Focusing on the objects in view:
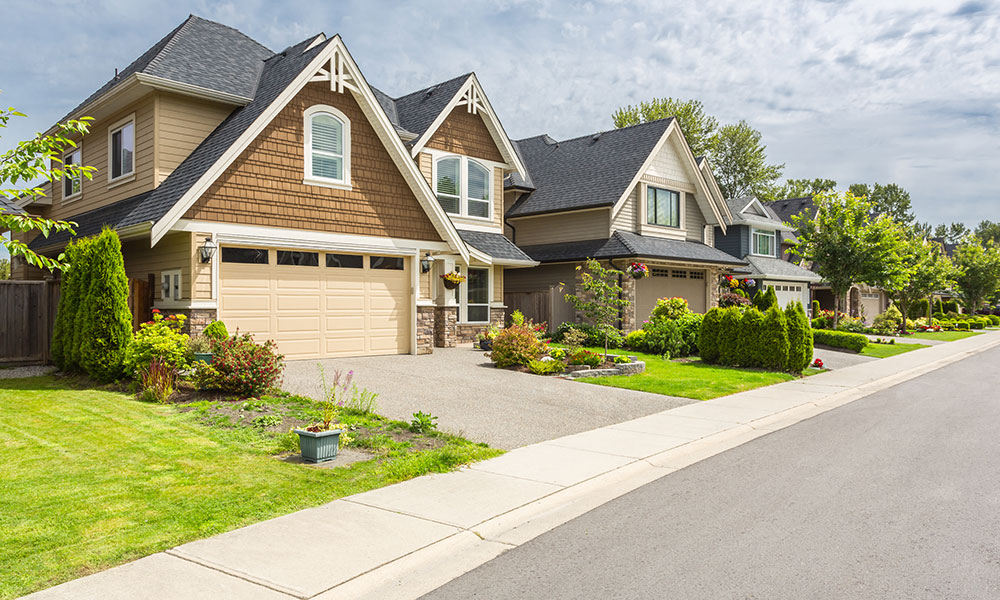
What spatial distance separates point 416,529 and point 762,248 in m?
37.5

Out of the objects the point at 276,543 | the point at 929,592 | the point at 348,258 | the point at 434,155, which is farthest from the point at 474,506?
the point at 434,155

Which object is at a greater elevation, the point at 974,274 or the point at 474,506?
the point at 974,274

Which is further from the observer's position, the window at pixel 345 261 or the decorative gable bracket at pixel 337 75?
the window at pixel 345 261

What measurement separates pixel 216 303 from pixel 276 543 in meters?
10.5

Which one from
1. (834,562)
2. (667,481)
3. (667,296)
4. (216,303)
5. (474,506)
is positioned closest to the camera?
(834,562)

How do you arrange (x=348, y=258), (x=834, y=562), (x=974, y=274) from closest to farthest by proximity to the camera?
1. (x=834, y=562)
2. (x=348, y=258)
3. (x=974, y=274)

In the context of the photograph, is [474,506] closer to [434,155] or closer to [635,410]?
[635,410]

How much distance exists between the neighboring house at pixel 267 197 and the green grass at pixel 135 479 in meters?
5.13

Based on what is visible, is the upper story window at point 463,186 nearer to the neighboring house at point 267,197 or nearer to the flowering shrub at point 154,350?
the neighboring house at point 267,197

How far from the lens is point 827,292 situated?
46.7 m

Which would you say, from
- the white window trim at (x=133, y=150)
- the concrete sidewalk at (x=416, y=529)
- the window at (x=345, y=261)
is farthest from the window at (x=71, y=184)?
the concrete sidewalk at (x=416, y=529)

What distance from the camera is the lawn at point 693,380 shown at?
1419cm

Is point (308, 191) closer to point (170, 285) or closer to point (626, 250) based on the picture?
point (170, 285)

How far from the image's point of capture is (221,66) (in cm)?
1781
